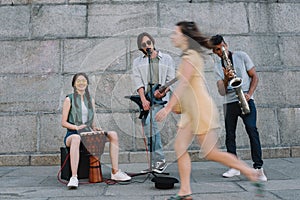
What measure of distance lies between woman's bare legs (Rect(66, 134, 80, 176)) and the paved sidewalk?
25cm

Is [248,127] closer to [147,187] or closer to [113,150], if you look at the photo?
[147,187]

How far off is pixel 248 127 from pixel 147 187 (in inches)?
63.6

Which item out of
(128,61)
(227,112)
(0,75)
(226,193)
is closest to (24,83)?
(0,75)

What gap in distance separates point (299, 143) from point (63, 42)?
484 cm

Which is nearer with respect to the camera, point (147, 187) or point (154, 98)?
point (147, 187)

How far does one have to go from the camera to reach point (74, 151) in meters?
4.25

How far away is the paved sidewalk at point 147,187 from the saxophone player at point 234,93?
16.4 inches

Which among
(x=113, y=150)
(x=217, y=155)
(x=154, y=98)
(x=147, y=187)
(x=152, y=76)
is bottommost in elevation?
(x=147, y=187)

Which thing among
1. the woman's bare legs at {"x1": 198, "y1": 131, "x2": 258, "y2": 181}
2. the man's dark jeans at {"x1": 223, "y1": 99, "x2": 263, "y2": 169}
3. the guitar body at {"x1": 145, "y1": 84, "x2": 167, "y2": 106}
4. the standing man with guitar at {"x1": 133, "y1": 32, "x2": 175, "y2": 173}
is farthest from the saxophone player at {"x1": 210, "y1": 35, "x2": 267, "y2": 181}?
the woman's bare legs at {"x1": 198, "y1": 131, "x2": 258, "y2": 181}

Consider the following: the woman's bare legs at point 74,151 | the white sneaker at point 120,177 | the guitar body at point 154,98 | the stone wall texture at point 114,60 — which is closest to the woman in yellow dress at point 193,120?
the guitar body at point 154,98

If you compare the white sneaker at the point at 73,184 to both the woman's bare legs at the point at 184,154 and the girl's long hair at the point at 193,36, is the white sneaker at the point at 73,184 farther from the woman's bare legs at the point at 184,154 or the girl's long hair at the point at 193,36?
the girl's long hair at the point at 193,36

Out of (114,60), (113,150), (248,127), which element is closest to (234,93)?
(248,127)

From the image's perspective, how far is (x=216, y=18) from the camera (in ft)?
21.4

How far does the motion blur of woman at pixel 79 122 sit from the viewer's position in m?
4.29
